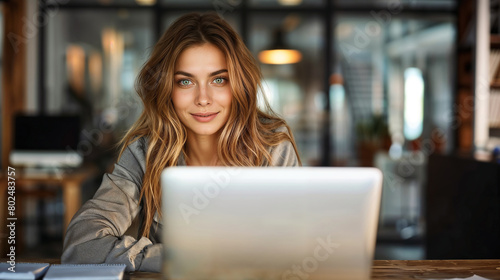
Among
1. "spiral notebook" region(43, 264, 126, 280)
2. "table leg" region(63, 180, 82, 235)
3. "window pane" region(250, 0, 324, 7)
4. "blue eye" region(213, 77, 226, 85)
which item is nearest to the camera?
"spiral notebook" region(43, 264, 126, 280)

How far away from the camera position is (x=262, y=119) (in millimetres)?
1961

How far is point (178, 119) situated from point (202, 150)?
18 cm

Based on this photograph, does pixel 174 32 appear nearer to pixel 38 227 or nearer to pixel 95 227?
pixel 95 227

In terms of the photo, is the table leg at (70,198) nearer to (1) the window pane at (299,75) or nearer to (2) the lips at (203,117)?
(1) the window pane at (299,75)

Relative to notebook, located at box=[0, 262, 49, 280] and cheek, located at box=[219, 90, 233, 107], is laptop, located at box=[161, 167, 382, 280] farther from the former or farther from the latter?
cheek, located at box=[219, 90, 233, 107]

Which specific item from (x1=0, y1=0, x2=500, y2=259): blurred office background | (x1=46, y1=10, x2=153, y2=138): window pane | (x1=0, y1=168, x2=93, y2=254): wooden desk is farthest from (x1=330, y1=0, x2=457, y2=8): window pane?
(x1=0, y1=168, x2=93, y2=254): wooden desk

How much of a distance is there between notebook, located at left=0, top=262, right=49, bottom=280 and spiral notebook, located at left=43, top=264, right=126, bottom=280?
3 centimetres

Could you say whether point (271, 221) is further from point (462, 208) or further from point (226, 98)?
point (462, 208)

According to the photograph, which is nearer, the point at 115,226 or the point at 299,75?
the point at 115,226

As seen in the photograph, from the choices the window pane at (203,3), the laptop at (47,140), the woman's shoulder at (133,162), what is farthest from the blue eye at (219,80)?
the window pane at (203,3)

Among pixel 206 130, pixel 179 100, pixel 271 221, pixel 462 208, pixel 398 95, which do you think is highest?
pixel 398 95

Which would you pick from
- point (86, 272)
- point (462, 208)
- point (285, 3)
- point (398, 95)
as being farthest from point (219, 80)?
point (398, 95)

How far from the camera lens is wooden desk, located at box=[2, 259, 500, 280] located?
1.23 metres

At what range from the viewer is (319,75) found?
5.37m
